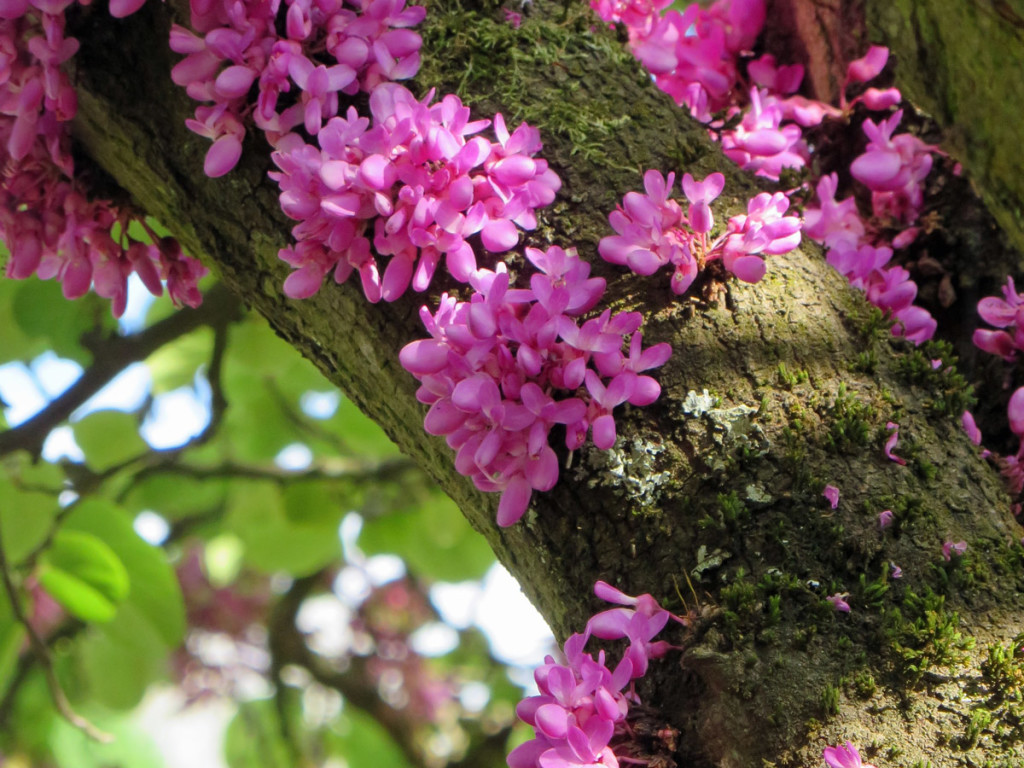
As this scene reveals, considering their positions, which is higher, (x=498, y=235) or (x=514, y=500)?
(x=498, y=235)

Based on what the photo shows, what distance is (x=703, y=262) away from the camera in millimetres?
1064

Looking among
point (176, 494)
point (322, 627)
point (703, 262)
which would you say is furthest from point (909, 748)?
point (322, 627)

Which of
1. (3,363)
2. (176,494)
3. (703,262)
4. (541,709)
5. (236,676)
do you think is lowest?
(236,676)

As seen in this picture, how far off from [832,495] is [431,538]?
2.22 meters

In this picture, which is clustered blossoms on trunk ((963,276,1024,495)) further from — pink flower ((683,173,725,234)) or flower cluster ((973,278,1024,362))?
pink flower ((683,173,725,234))

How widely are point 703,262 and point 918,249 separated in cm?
67

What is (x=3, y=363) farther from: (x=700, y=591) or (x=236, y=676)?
(x=236, y=676)

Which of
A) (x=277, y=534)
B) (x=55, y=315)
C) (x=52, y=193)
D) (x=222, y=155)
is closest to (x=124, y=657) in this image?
(x=277, y=534)

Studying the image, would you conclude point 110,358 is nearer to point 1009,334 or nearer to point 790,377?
point 790,377

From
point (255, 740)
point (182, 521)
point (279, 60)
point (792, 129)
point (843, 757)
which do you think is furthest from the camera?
point (255, 740)

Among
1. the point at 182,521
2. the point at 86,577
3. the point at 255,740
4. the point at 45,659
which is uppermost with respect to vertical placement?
the point at 86,577

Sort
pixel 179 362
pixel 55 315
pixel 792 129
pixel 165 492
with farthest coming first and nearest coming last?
pixel 179 362
pixel 165 492
pixel 55 315
pixel 792 129

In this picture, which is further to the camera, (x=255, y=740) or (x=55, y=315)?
(x=255, y=740)

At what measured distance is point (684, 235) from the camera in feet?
3.48
